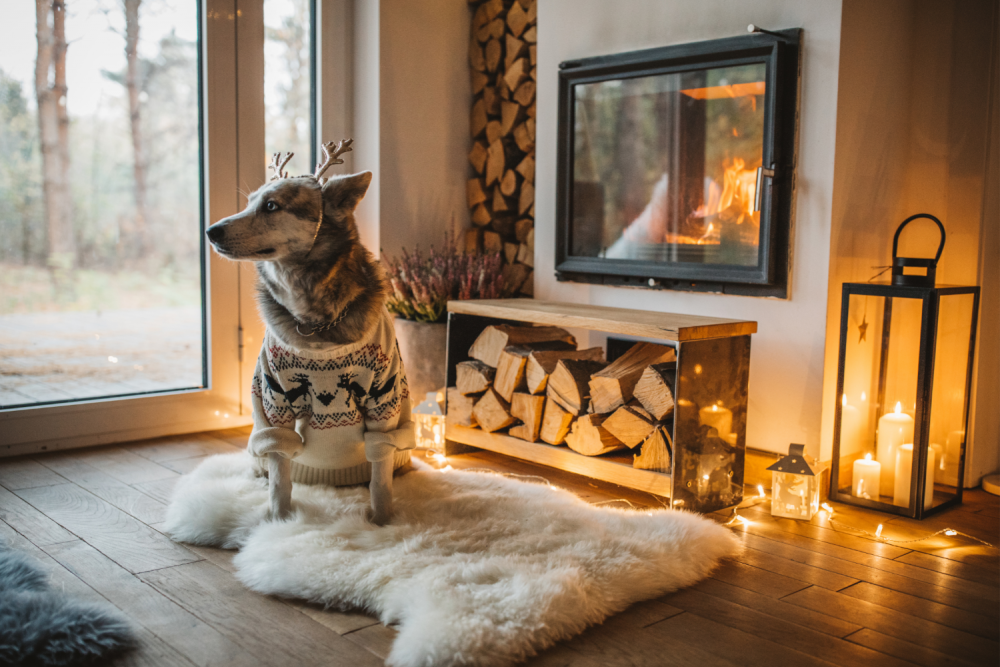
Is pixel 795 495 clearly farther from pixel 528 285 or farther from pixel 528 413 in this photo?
pixel 528 285

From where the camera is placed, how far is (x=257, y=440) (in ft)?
6.33

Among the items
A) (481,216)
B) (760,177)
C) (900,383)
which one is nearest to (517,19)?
(481,216)

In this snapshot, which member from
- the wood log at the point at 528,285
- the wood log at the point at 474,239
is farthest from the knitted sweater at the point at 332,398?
the wood log at the point at 474,239

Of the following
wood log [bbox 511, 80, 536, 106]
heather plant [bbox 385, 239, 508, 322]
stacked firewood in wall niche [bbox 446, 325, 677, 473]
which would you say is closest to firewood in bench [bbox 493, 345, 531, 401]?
stacked firewood in wall niche [bbox 446, 325, 677, 473]

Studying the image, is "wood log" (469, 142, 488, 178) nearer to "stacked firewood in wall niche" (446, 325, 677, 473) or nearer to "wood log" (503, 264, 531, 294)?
"wood log" (503, 264, 531, 294)

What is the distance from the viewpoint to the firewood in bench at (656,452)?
90.4 inches

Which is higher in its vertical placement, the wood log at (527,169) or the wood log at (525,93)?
the wood log at (525,93)

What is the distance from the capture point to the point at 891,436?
234 centimetres

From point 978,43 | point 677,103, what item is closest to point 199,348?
point 677,103

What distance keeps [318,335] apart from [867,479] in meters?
1.62

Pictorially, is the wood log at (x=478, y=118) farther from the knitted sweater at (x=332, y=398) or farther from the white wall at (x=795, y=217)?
the knitted sweater at (x=332, y=398)

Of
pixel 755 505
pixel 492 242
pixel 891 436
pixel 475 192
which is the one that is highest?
pixel 475 192

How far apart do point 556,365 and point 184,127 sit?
1.70 meters

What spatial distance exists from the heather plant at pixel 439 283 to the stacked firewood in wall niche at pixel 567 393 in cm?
35
